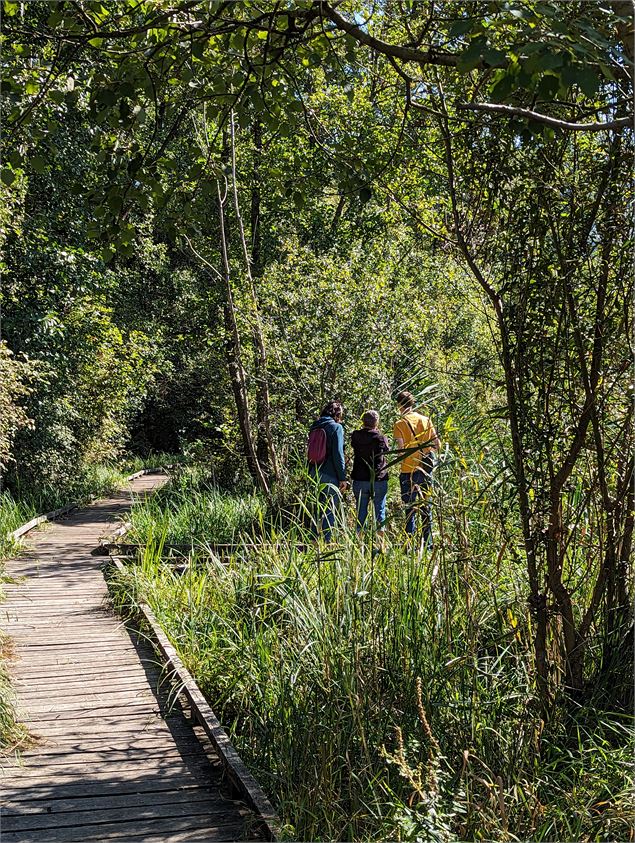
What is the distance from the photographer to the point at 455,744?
390 cm

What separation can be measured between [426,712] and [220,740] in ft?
4.20

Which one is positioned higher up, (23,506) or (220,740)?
(23,506)

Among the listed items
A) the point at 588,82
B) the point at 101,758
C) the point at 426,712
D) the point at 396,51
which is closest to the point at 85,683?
the point at 101,758

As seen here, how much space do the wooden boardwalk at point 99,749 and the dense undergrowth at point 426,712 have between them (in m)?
0.34

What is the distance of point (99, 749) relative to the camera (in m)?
4.95

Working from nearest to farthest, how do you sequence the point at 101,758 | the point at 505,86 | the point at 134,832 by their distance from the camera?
the point at 505,86, the point at 134,832, the point at 101,758

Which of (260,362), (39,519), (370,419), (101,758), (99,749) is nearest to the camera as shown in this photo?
(101,758)

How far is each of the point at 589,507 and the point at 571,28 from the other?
2268mm

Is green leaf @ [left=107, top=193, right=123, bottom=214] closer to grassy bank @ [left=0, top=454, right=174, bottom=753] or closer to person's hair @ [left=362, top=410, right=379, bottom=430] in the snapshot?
grassy bank @ [left=0, top=454, right=174, bottom=753]

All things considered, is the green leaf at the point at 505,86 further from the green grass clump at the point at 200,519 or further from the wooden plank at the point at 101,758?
the green grass clump at the point at 200,519

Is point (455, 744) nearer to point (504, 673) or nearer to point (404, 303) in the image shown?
point (504, 673)

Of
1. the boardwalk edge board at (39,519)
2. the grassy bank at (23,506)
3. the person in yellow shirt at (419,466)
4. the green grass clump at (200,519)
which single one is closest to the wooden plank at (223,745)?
the grassy bank at (23,506)

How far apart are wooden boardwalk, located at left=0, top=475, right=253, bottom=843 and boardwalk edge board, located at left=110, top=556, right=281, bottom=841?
0.32 ft

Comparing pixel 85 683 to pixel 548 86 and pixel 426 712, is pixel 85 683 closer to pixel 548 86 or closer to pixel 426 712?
pixel 426 712
